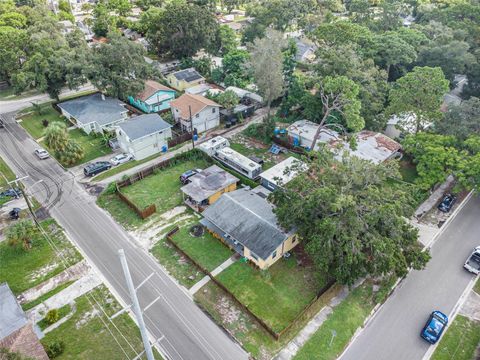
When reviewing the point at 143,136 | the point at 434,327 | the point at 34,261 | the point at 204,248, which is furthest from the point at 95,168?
the point at 434,327

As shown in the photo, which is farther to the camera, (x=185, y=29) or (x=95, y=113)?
(x=185, y=29)

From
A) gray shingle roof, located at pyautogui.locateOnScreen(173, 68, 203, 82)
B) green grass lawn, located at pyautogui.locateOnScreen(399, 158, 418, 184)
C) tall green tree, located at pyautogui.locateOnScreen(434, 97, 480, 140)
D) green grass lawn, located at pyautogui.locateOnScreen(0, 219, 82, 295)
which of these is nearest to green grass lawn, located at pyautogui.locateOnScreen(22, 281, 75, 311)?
green grass lawn, located at pyautogui.locateOnScreen(0, 219, 82, 295)

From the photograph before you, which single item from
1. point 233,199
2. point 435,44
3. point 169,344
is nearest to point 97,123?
point 233,199

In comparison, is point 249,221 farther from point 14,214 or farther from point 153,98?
point 153,98

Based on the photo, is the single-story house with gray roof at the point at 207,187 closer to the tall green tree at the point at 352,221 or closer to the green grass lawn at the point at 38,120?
the tall green tree at the point at 352,221

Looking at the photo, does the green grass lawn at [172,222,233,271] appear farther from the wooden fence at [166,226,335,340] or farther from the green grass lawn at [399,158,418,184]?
the green grass lawn at [399,158,418,184]

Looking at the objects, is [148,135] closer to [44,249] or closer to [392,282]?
[44,249]
